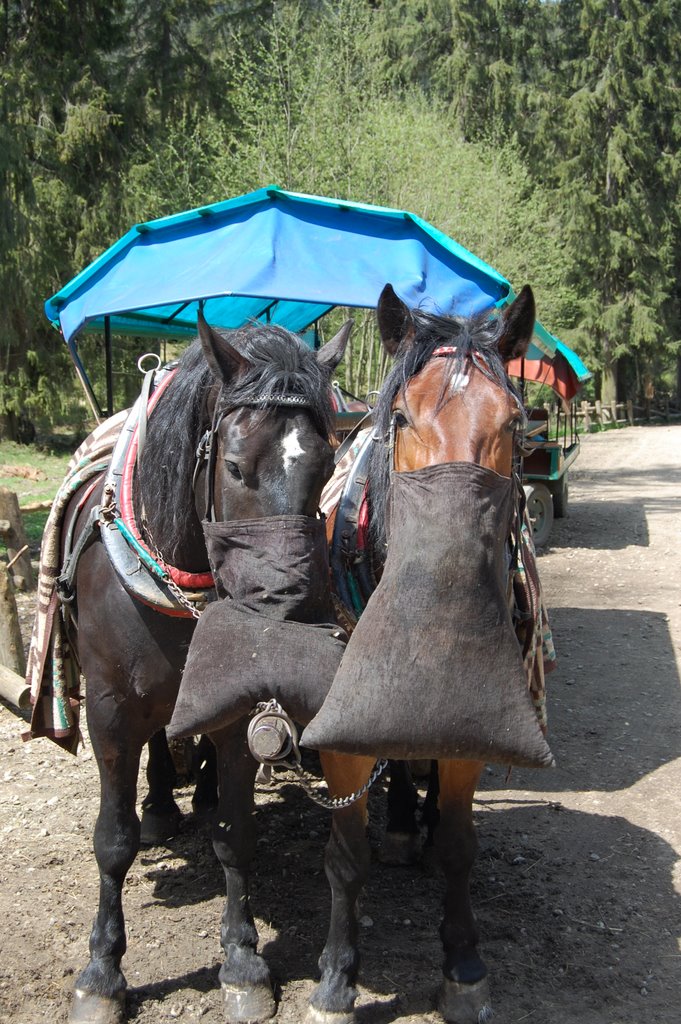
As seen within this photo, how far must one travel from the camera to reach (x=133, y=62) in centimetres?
1786

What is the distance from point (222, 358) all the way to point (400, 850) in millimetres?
2112

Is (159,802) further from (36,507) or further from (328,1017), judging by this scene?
(36,507)

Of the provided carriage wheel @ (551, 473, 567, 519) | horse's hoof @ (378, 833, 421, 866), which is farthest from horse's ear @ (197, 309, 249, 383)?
carriage wheel @ (551, 473, 567, 519)

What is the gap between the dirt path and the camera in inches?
104

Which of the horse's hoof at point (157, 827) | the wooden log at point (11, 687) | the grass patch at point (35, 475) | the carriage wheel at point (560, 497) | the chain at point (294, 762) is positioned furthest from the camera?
the carriage wheel at point (560, 497)

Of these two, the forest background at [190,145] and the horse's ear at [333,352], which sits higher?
the forest background at [190,145]

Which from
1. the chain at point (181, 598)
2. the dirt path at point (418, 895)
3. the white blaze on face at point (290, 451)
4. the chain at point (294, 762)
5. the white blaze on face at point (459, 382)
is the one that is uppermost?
the white blaze on face at point (459, 382)

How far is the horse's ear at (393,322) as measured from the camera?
7.73ft

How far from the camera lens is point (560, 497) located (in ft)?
36.0

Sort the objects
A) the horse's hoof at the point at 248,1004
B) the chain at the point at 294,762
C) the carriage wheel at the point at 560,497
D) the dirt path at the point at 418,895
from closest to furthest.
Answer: the chain at the point at 294,762 → the horse's hoof at the point at 248,1004 → the dirt path at the point at 418,895 → the carriage wheel at the point at 560,497

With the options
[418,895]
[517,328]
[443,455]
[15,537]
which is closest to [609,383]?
[15,537]

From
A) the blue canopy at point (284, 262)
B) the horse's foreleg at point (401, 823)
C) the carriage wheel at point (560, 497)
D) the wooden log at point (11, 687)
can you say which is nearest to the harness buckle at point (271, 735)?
the horse's foreleg at point (401, 823)

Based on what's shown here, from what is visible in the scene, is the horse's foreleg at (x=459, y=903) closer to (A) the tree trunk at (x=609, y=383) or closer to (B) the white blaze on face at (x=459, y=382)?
(B) the white blaze on face at (x=459, y=382)

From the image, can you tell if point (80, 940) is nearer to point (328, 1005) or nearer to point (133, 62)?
point (328, 1005)
